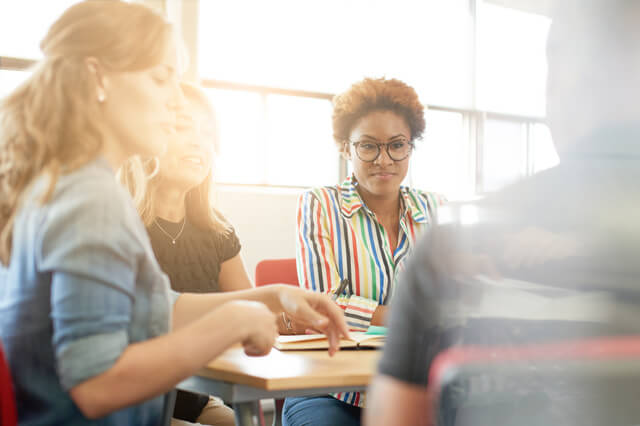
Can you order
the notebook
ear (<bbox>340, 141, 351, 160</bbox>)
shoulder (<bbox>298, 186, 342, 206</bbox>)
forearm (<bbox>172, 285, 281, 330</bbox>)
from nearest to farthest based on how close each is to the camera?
forearm (<bbox>172, 285, 281, 330</bbox>), the notebook, shoulder (<bbox>298, 186, 342, 206</bbox>), ear (<bbox>340, 141, 351, 160</bbox>)

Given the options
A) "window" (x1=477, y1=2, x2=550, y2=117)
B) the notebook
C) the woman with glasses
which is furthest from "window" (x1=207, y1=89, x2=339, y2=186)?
"window" (x1=477, y1=2, x2=550, y2=117)

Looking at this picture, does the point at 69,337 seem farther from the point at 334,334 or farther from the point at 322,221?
the point at 322,221

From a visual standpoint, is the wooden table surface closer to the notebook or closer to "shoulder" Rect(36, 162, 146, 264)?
the notebook

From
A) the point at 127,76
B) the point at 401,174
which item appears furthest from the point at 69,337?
the point at 401,174

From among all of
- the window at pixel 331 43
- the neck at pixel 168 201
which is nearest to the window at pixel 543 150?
the neck at pixel 168 201

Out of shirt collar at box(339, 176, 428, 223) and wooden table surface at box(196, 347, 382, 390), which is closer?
wooden table surface at box(196, 347, 382, 390)

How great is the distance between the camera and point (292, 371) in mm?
1076

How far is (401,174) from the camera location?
2.03m

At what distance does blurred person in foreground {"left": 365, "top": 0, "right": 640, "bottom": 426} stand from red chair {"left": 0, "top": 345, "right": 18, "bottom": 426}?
0.54 m

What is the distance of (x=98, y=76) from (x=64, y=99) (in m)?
0.06

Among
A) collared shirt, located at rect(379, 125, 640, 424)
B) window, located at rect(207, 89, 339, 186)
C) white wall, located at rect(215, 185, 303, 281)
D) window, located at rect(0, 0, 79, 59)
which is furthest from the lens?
window, located at rect(207, 89, 339, 186)

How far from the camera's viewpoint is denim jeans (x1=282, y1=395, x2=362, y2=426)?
54.1 inches

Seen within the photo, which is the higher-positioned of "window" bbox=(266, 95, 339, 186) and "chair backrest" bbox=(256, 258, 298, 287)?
"window" bbox=(266, 95, 339, 186)

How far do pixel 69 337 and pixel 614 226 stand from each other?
22.6 inches
